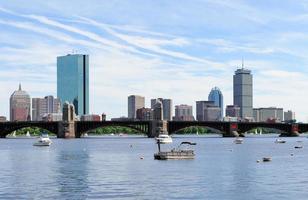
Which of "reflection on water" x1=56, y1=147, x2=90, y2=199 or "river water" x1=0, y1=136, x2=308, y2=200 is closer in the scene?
"river water" x1=0, y1=136, x2=308, y2=200

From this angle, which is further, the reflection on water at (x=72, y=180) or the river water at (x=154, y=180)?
the reflection on water at (x=72, y=180)

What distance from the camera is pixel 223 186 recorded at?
80000mm

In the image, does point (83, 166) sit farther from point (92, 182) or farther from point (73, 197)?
point (73, 197)

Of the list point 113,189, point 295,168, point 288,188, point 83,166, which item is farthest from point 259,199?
point 83,166

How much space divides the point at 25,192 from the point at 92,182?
12354 millimetres

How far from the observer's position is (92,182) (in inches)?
3322

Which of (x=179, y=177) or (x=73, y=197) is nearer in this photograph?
(x=73, y=197)

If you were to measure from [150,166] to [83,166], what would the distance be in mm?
11424

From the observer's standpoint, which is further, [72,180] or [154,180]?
[72,180]

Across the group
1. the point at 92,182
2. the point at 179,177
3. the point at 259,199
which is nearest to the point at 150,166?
the point at 179,177

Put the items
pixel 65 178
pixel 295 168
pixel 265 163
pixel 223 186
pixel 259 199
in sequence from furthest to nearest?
pixel 265 163 < pixel 295 168 < pixel 65 178 < pixel 223 186 < pixel 259 199

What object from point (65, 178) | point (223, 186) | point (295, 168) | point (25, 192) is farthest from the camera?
point (295, 168)

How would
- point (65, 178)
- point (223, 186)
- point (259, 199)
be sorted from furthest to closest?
point (65, 178), point (223, 186), point (259, 199)

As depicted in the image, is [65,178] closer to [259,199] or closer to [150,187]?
[150,187]
